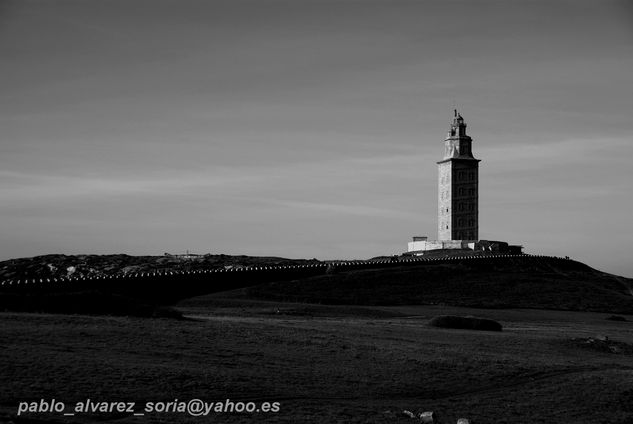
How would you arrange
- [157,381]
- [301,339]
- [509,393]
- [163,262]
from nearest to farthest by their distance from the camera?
[157,381], [509,393], [301,339], [163,262]

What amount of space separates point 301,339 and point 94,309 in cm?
1359

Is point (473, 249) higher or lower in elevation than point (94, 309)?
higher

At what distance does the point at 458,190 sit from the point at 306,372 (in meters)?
118

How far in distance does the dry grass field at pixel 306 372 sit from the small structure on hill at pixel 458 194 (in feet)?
329

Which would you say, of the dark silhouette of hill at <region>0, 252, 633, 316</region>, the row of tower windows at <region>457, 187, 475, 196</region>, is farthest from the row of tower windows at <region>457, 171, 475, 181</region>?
the dark silhouette of hill at <region>0, 252, 633, 316</region>

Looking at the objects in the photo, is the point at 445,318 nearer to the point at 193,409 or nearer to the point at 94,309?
the point at 94,309

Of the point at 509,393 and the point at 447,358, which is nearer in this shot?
the point at 509,393

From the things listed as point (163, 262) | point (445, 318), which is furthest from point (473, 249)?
point (445, 318)

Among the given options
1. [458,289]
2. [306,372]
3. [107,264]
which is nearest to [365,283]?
[458,289]

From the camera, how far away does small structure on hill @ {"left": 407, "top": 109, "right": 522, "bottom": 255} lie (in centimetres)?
14550

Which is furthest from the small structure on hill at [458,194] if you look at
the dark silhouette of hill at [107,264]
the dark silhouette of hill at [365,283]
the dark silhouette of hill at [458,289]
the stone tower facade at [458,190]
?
the dark silhouette of hill at [458,289]

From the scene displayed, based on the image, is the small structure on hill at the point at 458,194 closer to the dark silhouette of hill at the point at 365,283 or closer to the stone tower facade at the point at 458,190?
the stone tower facade at the point at 458,190

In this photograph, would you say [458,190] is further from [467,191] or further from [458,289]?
[458,289]

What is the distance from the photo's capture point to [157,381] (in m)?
27.1
